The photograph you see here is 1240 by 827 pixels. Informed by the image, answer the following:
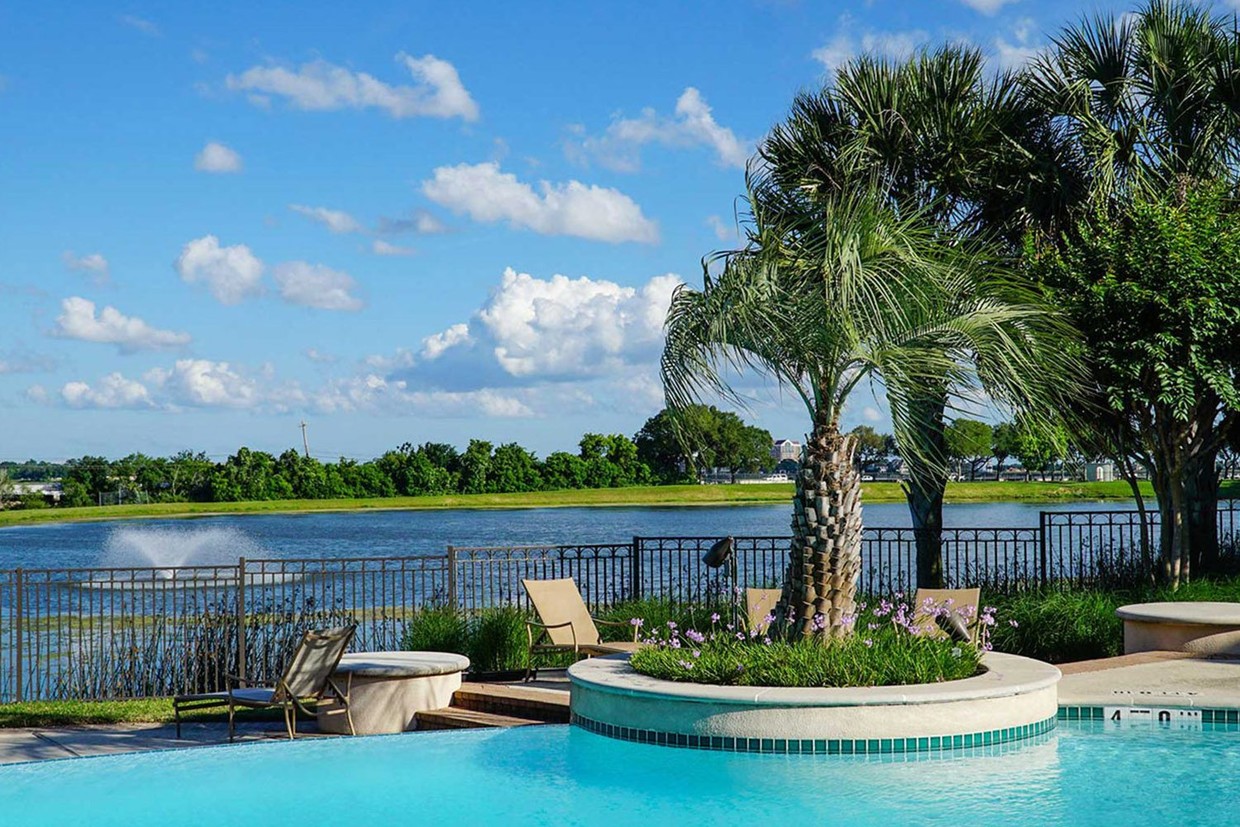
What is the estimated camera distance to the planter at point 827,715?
8.05m

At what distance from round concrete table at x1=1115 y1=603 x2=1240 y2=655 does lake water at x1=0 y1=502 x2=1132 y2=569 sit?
77.3 ft

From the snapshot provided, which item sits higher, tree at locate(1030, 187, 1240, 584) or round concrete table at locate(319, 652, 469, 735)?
tree at locate(1030, 187, 1240, 584)

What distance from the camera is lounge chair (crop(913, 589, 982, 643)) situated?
9906 millimetres

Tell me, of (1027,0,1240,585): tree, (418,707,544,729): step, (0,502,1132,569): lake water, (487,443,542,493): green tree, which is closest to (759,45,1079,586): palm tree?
(1027,0,1240,585): tree

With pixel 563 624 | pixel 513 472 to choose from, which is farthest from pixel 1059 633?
pixel 513 472

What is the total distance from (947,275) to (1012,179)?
7.09 m

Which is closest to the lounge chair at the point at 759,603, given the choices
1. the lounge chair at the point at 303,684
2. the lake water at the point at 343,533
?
the lounge chair at the point at 303,684

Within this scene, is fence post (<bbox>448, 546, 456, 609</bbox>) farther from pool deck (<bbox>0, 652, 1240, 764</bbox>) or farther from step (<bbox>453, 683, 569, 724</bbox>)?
step (<bbox>453, 683, 569, 724</bbox>)

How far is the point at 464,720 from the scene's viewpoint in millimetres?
9594

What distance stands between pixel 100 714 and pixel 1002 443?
56.9ft

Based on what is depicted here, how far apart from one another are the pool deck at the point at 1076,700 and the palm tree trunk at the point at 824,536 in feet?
6.07

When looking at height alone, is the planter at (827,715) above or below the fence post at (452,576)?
below

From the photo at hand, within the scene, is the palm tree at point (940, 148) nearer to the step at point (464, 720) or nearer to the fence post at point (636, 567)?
the fence post at point (636, 567)

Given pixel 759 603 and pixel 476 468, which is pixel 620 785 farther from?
pixel 476 468
